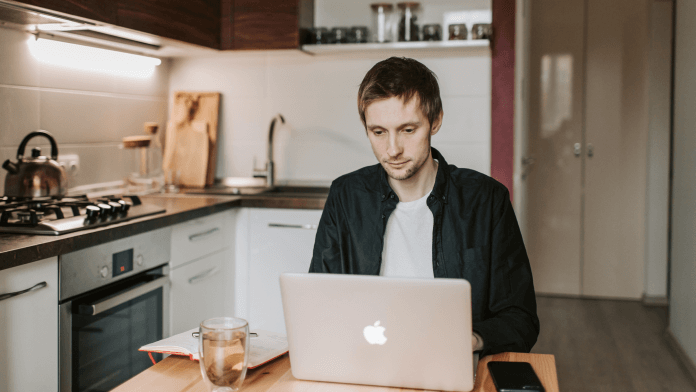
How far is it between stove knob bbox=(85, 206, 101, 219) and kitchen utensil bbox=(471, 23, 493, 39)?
1929 millimetres

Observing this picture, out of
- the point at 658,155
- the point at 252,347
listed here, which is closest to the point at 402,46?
the point at 252,347

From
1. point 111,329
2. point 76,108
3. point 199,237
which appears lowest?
point 111,329

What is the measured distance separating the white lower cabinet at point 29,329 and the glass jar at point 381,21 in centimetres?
200

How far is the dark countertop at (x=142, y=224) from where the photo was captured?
5.40 feet

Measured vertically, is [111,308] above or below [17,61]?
below

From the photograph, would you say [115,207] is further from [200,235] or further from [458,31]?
[458,31]

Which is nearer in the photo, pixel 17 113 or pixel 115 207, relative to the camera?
pixel 115 207

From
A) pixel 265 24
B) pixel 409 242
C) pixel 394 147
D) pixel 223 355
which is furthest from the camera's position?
pixel 265 24

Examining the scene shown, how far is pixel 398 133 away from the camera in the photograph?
4.71 ft

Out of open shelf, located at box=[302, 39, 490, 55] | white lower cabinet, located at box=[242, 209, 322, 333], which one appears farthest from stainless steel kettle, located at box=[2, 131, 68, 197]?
open shelf, located at box=[302, 39, 490, 55]

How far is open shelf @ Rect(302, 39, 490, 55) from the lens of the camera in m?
3.02

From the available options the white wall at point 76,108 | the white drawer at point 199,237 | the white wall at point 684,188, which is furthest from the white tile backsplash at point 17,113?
the white wall at point 684,188

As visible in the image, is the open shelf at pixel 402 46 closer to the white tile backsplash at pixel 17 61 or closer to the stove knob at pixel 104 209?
the white tile backsplash at pixel 17 61

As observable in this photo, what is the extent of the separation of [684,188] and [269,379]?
296 cm
